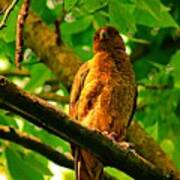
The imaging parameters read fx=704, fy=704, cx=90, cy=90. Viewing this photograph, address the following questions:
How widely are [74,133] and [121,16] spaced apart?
755 millimetres

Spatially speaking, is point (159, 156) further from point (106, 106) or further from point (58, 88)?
point (58, 88)

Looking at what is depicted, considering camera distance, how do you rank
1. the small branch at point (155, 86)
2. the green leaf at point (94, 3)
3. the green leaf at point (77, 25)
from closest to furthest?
1. the green leaf at point (94, 3)
2. the green leaf at point (77, 25)
3. the small branch at point (155, 86)

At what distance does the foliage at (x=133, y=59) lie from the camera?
11.2 feet

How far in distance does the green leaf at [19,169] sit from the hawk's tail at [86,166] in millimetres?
235

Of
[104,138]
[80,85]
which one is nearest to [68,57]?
[80,85]

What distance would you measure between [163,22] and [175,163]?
1023 mm

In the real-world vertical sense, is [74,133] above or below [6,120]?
above

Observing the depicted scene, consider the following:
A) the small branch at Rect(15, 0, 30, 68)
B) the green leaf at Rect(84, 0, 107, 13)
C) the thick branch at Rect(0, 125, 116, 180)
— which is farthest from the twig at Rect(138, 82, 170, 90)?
the small branch at Rect(15, 0, 30, 68)

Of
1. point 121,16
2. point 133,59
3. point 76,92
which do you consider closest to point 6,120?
point 76,92

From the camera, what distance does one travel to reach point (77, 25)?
4371mm

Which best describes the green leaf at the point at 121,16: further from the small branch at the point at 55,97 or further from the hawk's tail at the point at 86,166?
the small branch at the point at 55,97

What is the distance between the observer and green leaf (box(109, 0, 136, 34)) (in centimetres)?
312

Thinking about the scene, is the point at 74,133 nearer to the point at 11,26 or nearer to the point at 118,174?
the point at 11,26

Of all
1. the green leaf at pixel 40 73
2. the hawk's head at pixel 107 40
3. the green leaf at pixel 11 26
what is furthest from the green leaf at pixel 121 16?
the green leaf at pixel 40 73
